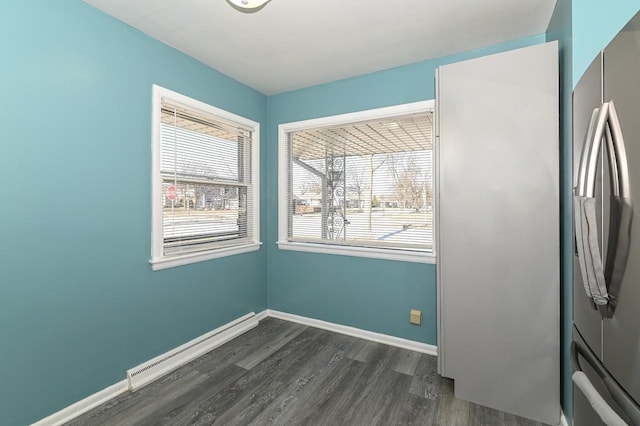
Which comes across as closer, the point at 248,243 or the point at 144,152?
the point at 144,152

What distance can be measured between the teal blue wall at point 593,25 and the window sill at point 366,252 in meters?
1.61

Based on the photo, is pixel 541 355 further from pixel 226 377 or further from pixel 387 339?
pixel 226 377

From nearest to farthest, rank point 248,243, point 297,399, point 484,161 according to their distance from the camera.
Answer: point 484,161 → point 297,399 → point 248,243

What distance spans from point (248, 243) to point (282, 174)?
858 millimetres

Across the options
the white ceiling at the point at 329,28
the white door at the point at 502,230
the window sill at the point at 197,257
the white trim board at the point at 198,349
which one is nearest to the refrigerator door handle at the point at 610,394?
the white door at the point at 502,230

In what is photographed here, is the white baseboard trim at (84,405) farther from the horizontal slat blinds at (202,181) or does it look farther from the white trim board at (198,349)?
the horizontal slat blinds at (202,181)

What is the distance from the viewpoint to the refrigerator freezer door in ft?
2.67

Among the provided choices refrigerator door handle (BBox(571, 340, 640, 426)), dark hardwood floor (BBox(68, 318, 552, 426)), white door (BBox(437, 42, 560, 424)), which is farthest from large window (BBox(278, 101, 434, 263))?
refrigerator door handle (BBox(571, 340, 640, 426))

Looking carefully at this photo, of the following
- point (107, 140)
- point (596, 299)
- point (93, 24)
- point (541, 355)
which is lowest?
point (541, 355)

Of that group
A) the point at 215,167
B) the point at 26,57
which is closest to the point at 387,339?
the point at 215,167

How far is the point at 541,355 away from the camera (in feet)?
5.87

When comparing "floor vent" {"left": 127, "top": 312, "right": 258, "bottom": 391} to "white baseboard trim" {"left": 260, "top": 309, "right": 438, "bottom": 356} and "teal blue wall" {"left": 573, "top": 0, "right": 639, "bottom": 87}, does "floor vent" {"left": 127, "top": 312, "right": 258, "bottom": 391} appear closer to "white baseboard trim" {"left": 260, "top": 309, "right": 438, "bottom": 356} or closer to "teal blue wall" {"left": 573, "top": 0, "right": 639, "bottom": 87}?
"white baseboard trim" {"left": 260, "top": 309, "right": 438, "bottom": 356}

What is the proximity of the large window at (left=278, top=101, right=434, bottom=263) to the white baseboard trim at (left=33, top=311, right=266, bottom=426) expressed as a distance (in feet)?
3.29

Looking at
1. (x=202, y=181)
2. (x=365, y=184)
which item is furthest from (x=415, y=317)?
(x=202, y=181)
